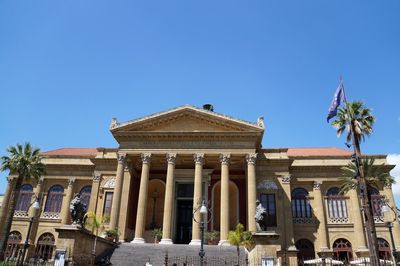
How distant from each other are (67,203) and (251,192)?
19.6 meters

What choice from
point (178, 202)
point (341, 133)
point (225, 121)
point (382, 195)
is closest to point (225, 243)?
point (178, 202)

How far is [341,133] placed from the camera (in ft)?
93.5

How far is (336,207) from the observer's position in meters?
34.6

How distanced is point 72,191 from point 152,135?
11856mm

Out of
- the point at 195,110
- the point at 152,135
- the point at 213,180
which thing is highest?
the point at 195,110

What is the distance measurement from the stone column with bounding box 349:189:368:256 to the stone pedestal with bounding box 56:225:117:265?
24414mm

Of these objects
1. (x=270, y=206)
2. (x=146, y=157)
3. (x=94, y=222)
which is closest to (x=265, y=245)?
(x=270, y=206)

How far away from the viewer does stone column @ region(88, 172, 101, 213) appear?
34031mm

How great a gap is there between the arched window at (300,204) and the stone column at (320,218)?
0.77 metres

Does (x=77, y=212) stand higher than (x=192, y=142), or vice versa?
(x=192, y=142)

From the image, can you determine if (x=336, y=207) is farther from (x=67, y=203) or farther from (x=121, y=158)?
(x=67, y=203)

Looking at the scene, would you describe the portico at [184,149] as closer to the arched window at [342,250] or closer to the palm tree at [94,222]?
the palm tree at [94,222]

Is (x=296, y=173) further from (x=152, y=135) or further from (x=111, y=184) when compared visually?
(x=111, y=184)

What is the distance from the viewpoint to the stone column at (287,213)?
30.9 meters
